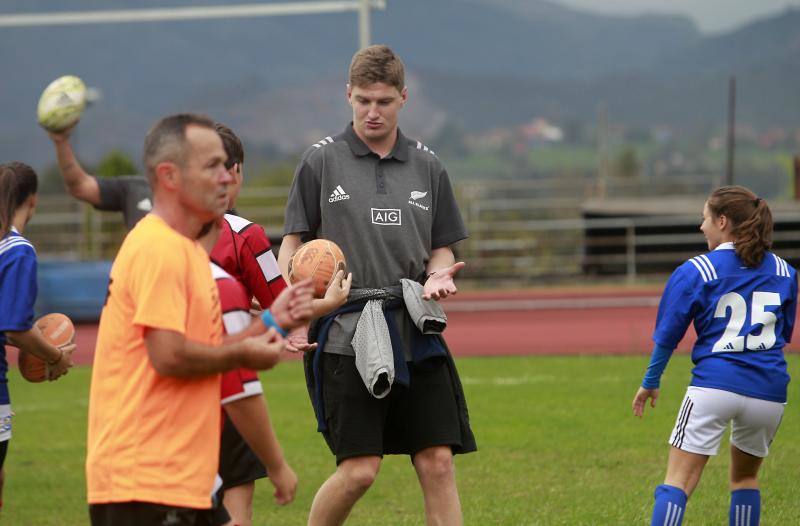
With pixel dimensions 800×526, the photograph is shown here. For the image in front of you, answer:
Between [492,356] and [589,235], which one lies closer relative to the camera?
[492,356]

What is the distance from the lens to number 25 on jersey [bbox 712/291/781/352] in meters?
5.73

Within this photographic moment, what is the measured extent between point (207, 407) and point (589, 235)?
1015 inches

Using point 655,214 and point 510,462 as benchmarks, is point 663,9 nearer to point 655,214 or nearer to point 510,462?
point 655,214

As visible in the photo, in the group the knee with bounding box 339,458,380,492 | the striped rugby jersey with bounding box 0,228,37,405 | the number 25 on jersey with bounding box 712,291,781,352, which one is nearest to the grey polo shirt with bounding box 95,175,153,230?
the striped rugby jersey with bounding box 0,228,37,405

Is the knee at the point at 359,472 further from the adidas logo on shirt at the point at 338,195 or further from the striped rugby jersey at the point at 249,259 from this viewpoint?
the adidas logo on shirt at the point at 338,195

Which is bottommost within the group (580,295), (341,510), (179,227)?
(580,295)

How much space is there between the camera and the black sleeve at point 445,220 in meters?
6.01

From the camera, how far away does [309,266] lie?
516 cm

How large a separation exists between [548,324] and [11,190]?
14.9m

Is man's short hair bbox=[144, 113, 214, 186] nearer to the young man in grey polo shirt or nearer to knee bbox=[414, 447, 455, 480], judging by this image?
the young man in grey polo shirt

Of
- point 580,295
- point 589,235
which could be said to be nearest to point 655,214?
point 589,235

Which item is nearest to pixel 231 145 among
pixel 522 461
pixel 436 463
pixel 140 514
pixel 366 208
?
pixel 366 208

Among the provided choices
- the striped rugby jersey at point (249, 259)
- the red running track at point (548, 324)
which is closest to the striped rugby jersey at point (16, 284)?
the striped rugby jersey at point (249, 259)

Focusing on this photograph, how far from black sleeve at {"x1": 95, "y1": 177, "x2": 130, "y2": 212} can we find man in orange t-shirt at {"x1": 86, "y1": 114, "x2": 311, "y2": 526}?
209 inches
